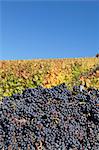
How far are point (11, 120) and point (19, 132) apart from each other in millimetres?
123

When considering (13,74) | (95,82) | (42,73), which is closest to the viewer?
(95,82)

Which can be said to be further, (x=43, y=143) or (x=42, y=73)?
(x=42, y=73)

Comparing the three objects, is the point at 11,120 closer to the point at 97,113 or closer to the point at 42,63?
the point at 97,113

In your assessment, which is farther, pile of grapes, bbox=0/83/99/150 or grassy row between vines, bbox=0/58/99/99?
grassy row between vines, bbox=0/58/99/99

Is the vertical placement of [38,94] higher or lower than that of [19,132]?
higher

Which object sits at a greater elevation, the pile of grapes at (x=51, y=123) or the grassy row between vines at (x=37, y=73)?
the grassy row between vines at (x=37, y=73)

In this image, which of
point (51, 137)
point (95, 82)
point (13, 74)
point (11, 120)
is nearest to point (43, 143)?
point (51, 137)

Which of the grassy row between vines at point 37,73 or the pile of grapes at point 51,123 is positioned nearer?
the pile of grapes at point 51,123

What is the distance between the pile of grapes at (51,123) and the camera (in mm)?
2938

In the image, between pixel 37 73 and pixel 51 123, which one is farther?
pixel 37 73

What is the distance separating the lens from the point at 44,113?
3.00m

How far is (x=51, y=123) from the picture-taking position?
2965 millimetres

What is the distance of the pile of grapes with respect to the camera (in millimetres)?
2938

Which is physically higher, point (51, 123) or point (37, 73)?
point (37, 73)
